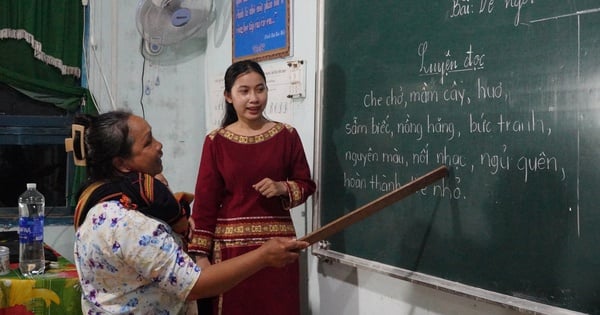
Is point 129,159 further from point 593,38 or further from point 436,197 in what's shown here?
point 593,38

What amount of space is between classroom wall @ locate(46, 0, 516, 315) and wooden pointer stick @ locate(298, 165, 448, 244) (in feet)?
2.67

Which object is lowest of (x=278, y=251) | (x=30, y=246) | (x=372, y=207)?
(x=30, y=246)

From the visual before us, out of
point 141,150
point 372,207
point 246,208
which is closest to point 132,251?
point 141,150

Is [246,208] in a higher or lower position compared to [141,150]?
lower

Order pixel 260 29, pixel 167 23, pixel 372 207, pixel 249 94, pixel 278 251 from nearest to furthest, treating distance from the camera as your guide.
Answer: pixel 278 251 → pixel 372 207 → pixel 249 94 → pixel 260 29 → pixel 167 23

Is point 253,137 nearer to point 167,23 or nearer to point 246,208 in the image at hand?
point 246,208

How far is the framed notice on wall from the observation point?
2.88 metres

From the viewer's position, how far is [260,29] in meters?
3.07

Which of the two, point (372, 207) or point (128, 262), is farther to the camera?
point (372, 207)

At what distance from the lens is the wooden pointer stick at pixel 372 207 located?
1.58 metres

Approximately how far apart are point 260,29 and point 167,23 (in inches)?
24.8

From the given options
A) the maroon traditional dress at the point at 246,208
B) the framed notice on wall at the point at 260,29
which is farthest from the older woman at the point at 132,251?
the framed notice on wall at the point at 260,29

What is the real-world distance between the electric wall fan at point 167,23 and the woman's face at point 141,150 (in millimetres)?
1851

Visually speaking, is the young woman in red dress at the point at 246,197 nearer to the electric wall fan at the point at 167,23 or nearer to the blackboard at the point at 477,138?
the blackboard at the point at 477,138
